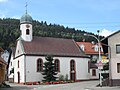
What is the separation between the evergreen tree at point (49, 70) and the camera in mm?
64312

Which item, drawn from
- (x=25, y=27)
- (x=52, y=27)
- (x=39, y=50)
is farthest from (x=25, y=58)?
(x=52, y=27)

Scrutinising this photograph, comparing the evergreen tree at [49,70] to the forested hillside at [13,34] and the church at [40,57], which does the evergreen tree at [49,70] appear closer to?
the church at [40,57]

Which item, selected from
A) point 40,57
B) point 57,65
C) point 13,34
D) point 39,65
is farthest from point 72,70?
point 13,34

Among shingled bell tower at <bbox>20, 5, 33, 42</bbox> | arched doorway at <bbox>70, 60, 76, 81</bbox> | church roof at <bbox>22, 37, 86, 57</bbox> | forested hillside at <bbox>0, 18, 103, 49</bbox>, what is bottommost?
arched doorway at <bbox>70, 60, 76, 81</bbox>

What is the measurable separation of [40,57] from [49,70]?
13.8 ft

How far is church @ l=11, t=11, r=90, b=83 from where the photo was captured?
66.1m

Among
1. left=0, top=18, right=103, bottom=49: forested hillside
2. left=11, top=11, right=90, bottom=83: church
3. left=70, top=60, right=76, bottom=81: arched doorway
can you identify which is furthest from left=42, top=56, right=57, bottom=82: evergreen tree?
left=0, top=18, right=103, bottom=49: forested hillside

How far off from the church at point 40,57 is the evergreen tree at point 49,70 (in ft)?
6.85

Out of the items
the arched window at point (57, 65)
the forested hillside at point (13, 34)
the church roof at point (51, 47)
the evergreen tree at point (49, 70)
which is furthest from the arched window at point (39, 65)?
the forested hillside at point (13, 34)

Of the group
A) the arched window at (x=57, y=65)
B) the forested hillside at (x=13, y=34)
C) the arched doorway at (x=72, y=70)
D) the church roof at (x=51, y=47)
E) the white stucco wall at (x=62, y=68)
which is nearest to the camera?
the white stucco wall at (x=62, y=68)

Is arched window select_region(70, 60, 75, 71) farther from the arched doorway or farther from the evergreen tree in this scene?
the evergreen tree

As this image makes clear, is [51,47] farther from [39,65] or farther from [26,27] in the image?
[26,27]

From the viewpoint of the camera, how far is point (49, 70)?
64688 millimetres

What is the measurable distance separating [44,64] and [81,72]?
1104cm
